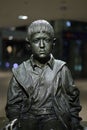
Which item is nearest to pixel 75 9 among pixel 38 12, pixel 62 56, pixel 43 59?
pixel 38 12

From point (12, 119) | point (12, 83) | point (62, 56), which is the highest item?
point (12, 83)

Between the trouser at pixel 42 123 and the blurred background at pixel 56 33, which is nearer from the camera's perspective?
the trouser at pixel 42 123

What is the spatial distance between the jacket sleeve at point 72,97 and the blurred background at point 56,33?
0.37 metres

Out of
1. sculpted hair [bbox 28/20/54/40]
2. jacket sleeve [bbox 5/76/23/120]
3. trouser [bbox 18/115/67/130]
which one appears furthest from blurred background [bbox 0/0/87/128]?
trouser [bbox 18/115/67/130]

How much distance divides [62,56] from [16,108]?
22208 millimetres

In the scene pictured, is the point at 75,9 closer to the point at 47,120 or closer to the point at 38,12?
the point at 38,12

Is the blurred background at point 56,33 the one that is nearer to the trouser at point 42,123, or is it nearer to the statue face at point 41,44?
the statue face at point 41,44

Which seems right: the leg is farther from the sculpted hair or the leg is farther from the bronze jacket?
the sculpted hair

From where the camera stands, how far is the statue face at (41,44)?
241 centimetres

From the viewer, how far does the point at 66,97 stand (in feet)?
8.09

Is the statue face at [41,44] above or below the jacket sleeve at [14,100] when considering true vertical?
above

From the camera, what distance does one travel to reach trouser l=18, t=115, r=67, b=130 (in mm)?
2348

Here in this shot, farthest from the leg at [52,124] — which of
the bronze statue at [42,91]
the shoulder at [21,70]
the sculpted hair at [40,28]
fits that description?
the sculpted hair at [40,28]

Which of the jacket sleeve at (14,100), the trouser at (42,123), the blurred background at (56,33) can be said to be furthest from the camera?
the blurred background at (56,33)
